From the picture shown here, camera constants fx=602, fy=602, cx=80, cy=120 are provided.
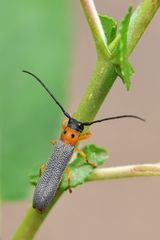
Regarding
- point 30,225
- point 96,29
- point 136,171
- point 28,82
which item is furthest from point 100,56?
point 28,82

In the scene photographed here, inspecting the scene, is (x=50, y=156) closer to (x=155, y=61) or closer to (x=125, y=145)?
(x=125, y=145)

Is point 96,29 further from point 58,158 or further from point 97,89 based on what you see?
point 58,158

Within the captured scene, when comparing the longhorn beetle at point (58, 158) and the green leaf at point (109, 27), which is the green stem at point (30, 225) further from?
the green leaf at point (109, 27)

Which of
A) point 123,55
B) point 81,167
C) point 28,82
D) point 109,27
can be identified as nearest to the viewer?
point 123,55

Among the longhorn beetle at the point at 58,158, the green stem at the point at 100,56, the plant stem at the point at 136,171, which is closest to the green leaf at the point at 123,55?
the green stem at the point at 100,56

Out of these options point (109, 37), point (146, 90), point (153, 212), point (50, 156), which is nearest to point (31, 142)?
point (50, 156)

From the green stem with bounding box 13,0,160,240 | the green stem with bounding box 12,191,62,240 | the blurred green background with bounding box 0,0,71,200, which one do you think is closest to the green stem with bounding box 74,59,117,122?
the green stem with bounding box 13,0,160,240
